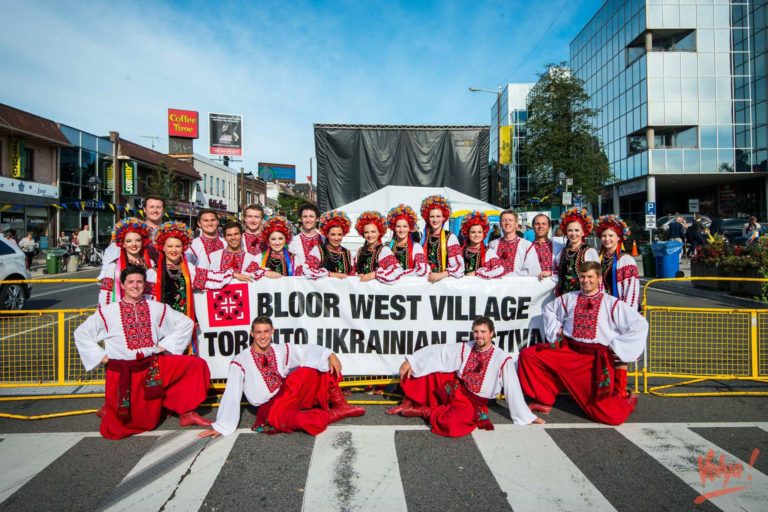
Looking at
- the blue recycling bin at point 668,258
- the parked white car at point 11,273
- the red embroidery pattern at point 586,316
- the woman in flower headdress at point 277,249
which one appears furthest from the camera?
the blue recycling bin at point 668,258

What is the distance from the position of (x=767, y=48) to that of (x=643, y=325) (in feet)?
116

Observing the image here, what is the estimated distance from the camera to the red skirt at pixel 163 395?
4164 millimetres

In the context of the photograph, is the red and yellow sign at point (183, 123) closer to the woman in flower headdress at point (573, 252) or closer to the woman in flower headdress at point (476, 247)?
the woman in flower headdress at point (476, 247)

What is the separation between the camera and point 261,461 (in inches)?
145

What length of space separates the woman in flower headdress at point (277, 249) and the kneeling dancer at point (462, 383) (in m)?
1.92

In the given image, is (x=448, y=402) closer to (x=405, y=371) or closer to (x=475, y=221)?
(x=405, y=371)

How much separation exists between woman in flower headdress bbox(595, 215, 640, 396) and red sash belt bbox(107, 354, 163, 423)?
4.16 meters

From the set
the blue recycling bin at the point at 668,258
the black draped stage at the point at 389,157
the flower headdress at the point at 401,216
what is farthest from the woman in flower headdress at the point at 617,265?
the blue recycling bin at the point at 668,258

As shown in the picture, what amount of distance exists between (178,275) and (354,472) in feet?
9.11

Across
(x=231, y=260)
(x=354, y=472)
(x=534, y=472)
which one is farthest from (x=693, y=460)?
(x=231, y=260)

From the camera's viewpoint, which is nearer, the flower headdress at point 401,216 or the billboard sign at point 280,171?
the flower headdress at point 401,216

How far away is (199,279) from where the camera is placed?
16.8ft

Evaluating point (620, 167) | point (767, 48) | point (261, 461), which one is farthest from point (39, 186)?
point (767, 48)

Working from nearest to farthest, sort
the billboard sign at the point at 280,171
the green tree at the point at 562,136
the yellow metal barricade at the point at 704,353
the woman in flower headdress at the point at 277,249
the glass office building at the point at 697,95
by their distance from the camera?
the yellow metal barricade at the point at 704,353
the woman in flower headdress at the point at 277,249
the green tree at the point at 562,136
the glass office building at the point at 697,95
the billboard sign at the point at 280,171
